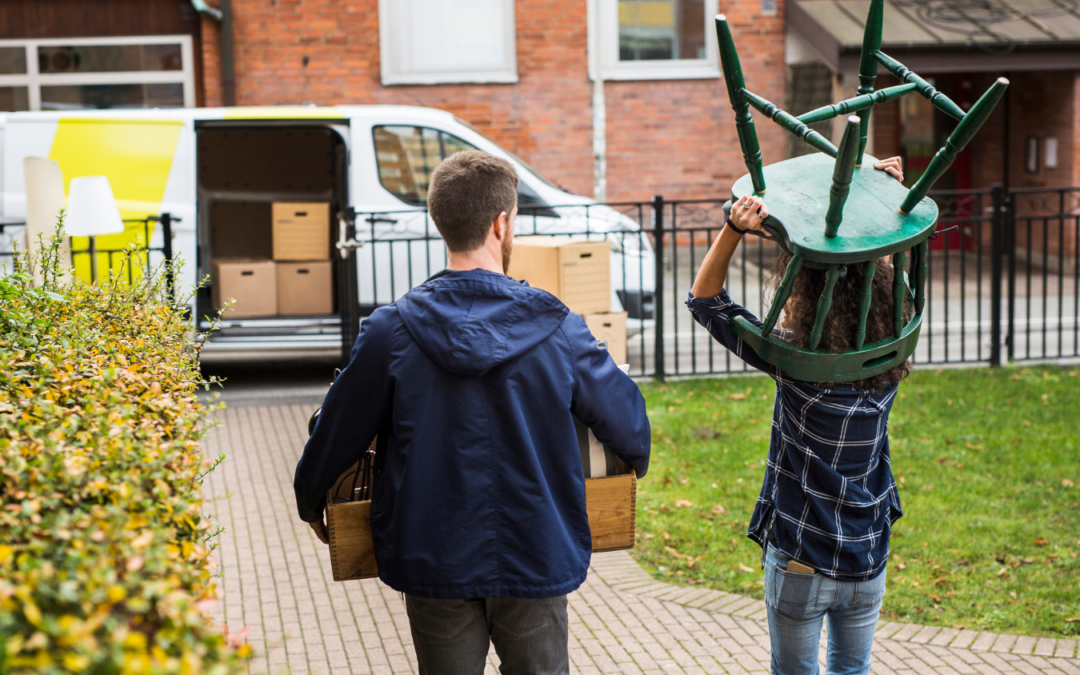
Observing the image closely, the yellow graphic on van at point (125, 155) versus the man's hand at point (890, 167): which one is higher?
the yellow graphic on van at point (125, 155)

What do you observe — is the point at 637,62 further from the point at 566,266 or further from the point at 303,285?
the point at 566,266

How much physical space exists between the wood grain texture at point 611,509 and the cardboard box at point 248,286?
7241 mm

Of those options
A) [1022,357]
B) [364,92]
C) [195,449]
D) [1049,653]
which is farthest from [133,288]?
[364,92]

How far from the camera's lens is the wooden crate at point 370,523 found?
8.15ft

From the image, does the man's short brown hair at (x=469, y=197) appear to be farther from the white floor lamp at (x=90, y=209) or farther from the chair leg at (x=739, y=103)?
the white floor lamp at (x=90, y=209)

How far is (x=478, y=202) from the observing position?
93.6 inches

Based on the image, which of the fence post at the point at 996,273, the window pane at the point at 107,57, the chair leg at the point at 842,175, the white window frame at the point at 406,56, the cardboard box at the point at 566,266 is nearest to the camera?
the chair leg at the point at 842,175

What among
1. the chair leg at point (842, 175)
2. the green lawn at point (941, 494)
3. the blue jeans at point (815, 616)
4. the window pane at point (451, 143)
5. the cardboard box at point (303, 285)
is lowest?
the green lawn at point (941, 494)

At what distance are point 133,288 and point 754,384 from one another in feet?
20.0

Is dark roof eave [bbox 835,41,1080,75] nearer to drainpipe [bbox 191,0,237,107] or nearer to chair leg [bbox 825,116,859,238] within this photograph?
drainpipe [bbox 191,0,237,107]

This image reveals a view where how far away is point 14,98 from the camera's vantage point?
49.4 feet

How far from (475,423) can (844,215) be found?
95 cm

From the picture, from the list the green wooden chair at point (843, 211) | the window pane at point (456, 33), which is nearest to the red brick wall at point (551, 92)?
the window pane at point (456, 33)

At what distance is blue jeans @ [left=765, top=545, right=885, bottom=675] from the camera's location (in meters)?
2.76
